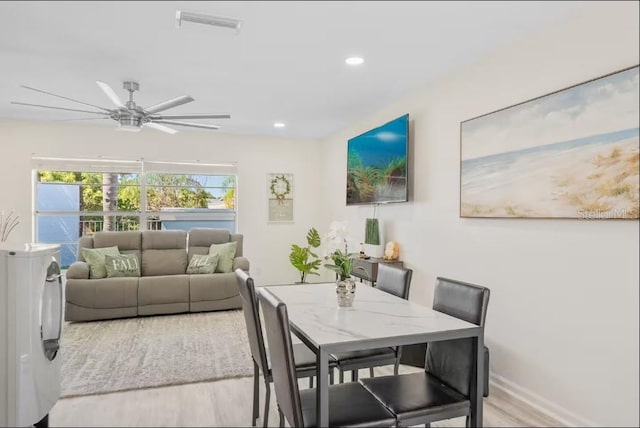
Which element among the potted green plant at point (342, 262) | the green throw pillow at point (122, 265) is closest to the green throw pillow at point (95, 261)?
the green throw pillow at point (122, 265)

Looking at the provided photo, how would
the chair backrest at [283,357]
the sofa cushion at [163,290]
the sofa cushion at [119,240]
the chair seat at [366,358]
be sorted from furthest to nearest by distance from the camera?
the sofa cushion at [119,240] < the sofa cushion at [163,290] < the chair seat at [366,358] < the chair backrest at [283,357]

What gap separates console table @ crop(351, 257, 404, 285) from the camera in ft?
13.5

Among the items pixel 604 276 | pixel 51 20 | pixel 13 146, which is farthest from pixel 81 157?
pixel 604 276

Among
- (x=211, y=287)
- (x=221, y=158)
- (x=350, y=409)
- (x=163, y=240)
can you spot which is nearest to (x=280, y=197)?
(x=221, y=158)

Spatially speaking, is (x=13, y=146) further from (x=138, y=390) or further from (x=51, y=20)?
(x=138, y=390)

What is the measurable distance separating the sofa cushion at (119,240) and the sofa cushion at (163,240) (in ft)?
0.32

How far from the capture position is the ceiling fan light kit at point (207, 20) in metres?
2.51

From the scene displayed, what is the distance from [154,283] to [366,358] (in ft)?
11.2

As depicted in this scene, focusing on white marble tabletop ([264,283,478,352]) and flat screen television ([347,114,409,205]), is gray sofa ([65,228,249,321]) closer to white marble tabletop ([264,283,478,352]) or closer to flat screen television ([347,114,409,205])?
flat screen television ([347,114,409,205])

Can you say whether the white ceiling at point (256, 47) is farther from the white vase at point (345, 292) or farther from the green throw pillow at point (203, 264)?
the green throw pillow at point (203, 264)

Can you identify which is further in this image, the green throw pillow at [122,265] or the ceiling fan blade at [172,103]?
the green throw pillow at [122,265]

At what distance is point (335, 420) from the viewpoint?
1686mm

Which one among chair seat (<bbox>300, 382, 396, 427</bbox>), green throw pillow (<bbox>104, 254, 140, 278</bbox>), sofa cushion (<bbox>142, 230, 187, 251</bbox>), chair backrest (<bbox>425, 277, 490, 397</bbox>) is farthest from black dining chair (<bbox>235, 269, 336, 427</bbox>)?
sofa cushion (<bbox>142, 230, 187, 251</bbox>)

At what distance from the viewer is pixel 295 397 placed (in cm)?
165
